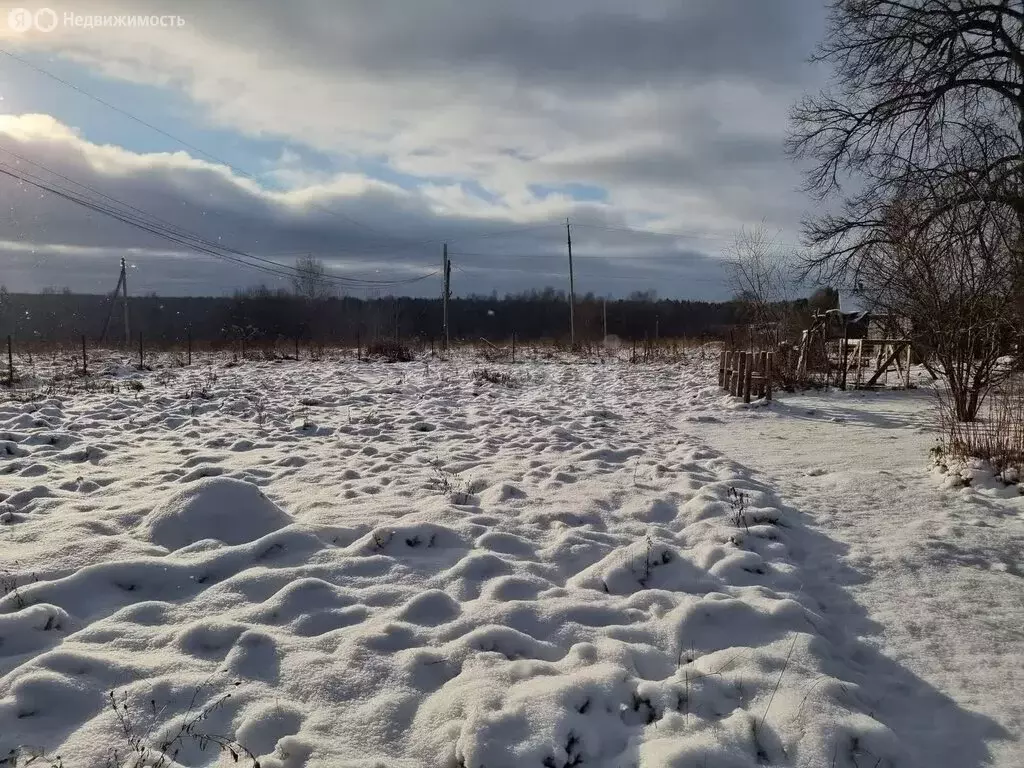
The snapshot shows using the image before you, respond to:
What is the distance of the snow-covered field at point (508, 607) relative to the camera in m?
2.22

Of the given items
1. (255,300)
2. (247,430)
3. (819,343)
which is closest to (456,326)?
(255,300)

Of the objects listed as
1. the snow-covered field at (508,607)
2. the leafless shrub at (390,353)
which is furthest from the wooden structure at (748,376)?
the leafless shrub at (390,353)

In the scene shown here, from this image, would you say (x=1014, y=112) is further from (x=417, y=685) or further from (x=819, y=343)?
(x=417, y=685)

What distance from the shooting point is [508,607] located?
314cm

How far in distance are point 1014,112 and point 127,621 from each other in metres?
17.7

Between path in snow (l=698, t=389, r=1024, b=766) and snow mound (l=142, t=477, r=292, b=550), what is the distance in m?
3.50

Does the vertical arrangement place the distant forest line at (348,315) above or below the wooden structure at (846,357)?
above

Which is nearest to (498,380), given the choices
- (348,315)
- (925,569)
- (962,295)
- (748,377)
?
(748,377)

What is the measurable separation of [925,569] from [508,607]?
2530 mm

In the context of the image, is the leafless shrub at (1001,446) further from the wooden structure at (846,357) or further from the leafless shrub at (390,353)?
the leafless shrub at (390,353)

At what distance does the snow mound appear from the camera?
3.93m

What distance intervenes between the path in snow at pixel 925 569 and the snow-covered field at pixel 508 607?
19 millimetres

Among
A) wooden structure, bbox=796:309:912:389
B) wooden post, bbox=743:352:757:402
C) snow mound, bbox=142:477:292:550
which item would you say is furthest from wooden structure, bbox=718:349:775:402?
snow mound, bbox=142:477:292:550

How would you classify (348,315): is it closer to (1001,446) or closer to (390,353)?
(390,353)
